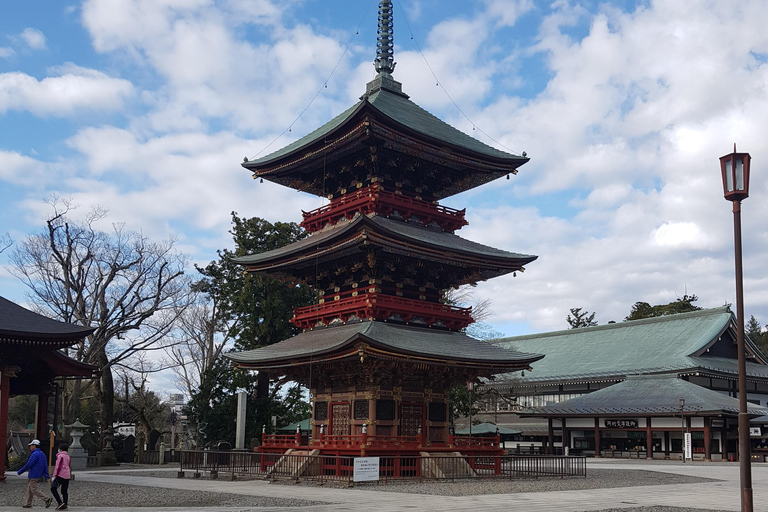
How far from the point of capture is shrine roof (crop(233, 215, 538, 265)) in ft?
101

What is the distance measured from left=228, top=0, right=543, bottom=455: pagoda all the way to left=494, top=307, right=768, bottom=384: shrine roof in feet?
80.0

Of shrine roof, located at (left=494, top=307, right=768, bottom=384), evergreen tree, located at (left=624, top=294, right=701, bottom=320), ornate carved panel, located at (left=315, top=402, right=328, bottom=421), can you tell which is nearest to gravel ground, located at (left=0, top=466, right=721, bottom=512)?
ornate carved panel, located at (left=315, top=402, right=328, bottom=421)

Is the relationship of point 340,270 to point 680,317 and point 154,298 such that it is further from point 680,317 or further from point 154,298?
point 680,317

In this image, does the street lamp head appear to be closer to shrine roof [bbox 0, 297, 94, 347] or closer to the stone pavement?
the stone pavement

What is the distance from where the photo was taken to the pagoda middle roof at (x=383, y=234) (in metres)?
31.0

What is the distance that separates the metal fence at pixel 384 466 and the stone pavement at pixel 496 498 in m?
1.69

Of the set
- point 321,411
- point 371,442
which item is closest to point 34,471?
point 371,442

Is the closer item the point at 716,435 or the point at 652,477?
the point at 652,477

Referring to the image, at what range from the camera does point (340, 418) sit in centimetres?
3250

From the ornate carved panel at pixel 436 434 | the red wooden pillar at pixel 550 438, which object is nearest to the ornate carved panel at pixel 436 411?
the ornate carved panel at pixel 436 434

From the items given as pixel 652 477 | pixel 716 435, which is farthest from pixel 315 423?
pixel 716 435

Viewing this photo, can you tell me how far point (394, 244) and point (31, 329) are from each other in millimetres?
14530

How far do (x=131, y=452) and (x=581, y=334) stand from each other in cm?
4100

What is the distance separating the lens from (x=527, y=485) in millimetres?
26906
